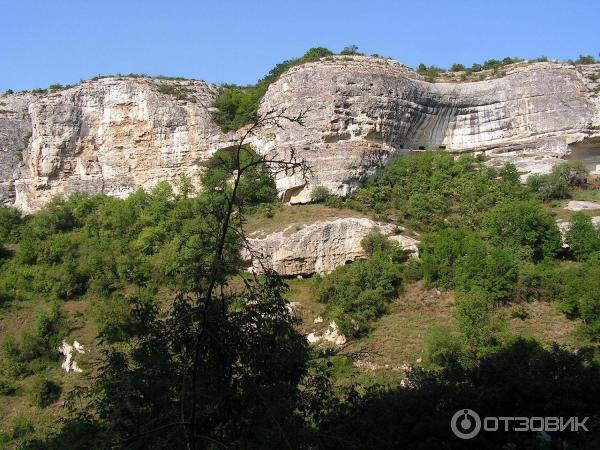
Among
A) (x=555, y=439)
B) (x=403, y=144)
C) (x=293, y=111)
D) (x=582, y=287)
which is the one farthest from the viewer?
(x=403, y=144)

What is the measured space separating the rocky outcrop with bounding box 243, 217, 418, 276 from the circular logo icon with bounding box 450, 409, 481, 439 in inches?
608

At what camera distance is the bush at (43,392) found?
58.2 feet

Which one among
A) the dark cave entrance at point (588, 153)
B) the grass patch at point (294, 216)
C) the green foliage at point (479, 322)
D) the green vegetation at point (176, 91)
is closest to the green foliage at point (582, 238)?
the green foliage at point (479, 322)

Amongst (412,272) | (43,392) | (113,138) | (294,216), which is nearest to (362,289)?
(412,272)

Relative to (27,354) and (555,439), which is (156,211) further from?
(555,439)

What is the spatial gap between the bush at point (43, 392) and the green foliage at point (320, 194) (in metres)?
12.3

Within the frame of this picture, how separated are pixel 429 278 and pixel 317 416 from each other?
1619 centimetres

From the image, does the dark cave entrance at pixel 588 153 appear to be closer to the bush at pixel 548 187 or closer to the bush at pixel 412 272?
the bush at pixel 548 187

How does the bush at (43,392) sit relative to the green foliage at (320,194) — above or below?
below

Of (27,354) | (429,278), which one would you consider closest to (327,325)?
(429,278)

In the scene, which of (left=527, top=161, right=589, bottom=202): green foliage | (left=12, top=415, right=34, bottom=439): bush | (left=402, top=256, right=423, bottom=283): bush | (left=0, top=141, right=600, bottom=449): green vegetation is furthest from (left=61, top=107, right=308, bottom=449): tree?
(left=527, top=161, right=589, bottom=202): green foliage

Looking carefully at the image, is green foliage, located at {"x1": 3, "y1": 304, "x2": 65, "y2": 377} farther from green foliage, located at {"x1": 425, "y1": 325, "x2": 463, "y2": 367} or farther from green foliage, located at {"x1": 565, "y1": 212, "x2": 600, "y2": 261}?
green foliage, located at {"x1": 565, "y1": 212, "x2": 600, "y2": 261}

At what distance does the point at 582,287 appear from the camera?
58.6 ft

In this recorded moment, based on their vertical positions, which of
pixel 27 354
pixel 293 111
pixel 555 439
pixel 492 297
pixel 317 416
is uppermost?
pixel 293 111
